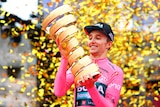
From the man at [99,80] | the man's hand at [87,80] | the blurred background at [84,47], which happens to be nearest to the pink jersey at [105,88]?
the man at [99,80]

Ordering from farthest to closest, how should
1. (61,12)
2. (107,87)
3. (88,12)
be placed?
(88,12), (107,87), (61,12)

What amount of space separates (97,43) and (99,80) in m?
0.28

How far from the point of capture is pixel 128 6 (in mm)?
7375

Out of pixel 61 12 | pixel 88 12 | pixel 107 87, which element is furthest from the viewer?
pixel 88 12

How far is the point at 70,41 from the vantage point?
2.61 metres

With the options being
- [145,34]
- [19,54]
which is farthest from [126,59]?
[19,54]

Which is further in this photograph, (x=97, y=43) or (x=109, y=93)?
(x=97, y=43)

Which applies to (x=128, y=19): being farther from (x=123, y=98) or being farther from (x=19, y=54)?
(x=19, y=54)

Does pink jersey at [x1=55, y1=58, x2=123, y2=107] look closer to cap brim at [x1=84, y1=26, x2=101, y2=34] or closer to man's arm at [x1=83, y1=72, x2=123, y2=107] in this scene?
man's arm at [x1=83, y1=72, x2=123, y2=107]

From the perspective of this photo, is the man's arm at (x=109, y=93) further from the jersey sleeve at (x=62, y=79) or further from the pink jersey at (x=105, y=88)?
the jersey sleeve at (x=62, y=79)

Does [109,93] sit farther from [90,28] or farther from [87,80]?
[90,28]

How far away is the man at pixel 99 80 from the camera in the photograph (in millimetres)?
2783

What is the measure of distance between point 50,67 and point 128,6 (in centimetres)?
183

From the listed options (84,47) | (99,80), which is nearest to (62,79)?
(99,80)
